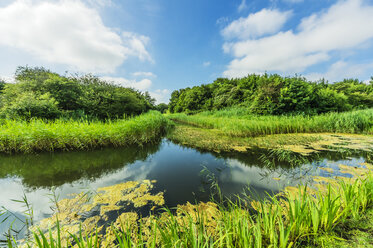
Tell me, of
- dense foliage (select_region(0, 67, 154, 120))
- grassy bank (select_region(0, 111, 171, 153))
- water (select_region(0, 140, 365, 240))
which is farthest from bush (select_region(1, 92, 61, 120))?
water (select_region(0, 140, 365, 240))

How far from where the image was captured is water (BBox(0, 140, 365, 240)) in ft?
7.20

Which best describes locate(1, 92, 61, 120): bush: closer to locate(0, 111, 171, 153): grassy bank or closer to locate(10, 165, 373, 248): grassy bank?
locate(0, 111, 171, 153): grassy bank

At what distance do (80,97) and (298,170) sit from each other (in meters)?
10.4

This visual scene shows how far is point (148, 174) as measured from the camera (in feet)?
9.79

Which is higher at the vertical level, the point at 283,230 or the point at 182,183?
the point at 283,230

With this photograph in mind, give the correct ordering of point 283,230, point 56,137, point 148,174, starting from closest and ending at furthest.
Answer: point 283,230, point 148,174, point 56,137

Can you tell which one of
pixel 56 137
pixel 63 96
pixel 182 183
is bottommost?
pixel 182 183

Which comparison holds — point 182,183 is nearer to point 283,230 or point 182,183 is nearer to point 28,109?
point 283,230

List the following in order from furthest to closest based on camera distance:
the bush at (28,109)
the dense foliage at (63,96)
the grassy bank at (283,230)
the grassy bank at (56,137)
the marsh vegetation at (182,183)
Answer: the dense foliage at (63,96) → the bush at (28,109) → the grassy bank at (56,137) → the marsh vegetation at (182,183) → the grassy bank at (283,230)

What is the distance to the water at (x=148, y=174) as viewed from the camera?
7.20 ft

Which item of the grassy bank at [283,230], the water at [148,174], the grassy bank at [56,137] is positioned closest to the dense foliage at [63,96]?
the grassy bank at [56,137]

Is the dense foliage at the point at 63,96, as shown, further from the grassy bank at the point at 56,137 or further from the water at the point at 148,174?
the water at the point at 148,174

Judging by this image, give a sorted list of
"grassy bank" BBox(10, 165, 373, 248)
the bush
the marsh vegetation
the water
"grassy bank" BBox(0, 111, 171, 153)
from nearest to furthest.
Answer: "grassy bank" BBox(10, 165, 373, 248) < the marsh vegetation < the water < "grassy bank" BBox(0, 111, 171, 153) < the bush

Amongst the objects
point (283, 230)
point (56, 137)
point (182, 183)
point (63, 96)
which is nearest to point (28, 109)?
point (63, 96)
